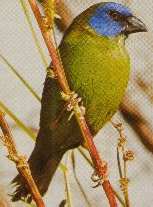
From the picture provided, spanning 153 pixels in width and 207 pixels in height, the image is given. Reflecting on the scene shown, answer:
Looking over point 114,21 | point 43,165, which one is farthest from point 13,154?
point 114,21

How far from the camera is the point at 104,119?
173cm

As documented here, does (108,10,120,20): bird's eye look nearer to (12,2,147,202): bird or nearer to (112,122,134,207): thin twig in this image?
(12,2,147,202): bird

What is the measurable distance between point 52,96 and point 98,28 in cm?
41

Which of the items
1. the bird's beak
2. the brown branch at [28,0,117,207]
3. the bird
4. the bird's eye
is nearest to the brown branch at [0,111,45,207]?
the brown branch at [28,0,117,207]

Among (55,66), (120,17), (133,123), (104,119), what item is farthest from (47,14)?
(120,17)

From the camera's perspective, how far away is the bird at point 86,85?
5.31ft

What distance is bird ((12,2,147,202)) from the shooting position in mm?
1618

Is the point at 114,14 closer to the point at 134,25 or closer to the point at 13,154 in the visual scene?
the point at 134,25

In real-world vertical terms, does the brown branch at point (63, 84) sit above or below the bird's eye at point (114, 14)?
above

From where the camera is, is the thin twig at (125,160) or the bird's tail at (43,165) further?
the bird's tail at (43,165)

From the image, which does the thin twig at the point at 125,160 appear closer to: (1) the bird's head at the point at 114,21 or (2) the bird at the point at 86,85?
(2) the bird at the point at 86,85

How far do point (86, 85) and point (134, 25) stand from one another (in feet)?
1.05

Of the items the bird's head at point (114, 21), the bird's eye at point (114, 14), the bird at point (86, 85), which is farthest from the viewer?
the bird's eye at point (114, 14)

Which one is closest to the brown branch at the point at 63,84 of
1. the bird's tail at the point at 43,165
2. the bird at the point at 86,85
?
the bird's tail at the point at 43,165
